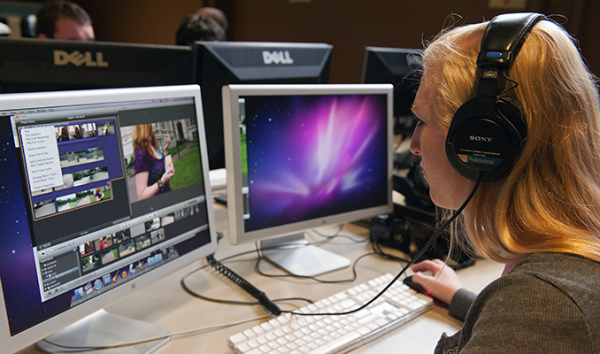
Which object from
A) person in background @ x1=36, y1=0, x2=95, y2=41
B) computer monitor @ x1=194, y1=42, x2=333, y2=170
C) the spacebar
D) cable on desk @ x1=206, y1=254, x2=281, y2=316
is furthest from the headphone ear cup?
person in background @ x1=36, y1=0, x2=95, y2=41

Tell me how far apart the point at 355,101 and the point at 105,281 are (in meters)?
0.73

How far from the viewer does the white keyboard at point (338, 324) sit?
78 centimetres

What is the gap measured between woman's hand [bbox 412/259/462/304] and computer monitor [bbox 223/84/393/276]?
220 millimetres

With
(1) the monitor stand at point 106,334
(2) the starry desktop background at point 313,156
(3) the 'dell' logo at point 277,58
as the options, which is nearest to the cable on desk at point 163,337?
(1) the monitor stand at point 106,334

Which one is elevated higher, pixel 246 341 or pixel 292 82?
pixel 292 82

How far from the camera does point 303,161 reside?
1.09 meters

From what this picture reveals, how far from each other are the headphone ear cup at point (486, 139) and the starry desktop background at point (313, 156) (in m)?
0.46

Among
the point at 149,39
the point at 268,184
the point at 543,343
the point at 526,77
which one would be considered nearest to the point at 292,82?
the point at 268,184

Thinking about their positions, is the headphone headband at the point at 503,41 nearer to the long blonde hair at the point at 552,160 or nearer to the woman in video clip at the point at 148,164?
the long blonde hair at the point at 552,160

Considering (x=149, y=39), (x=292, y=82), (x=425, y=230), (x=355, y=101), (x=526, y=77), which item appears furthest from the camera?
(x=149, y=39)

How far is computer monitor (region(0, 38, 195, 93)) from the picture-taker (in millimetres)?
1051

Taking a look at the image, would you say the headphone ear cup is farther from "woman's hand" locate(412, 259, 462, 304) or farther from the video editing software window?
the video editing software window

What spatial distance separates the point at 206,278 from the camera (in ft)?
3.48

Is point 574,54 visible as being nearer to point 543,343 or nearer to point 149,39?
point 543,343
